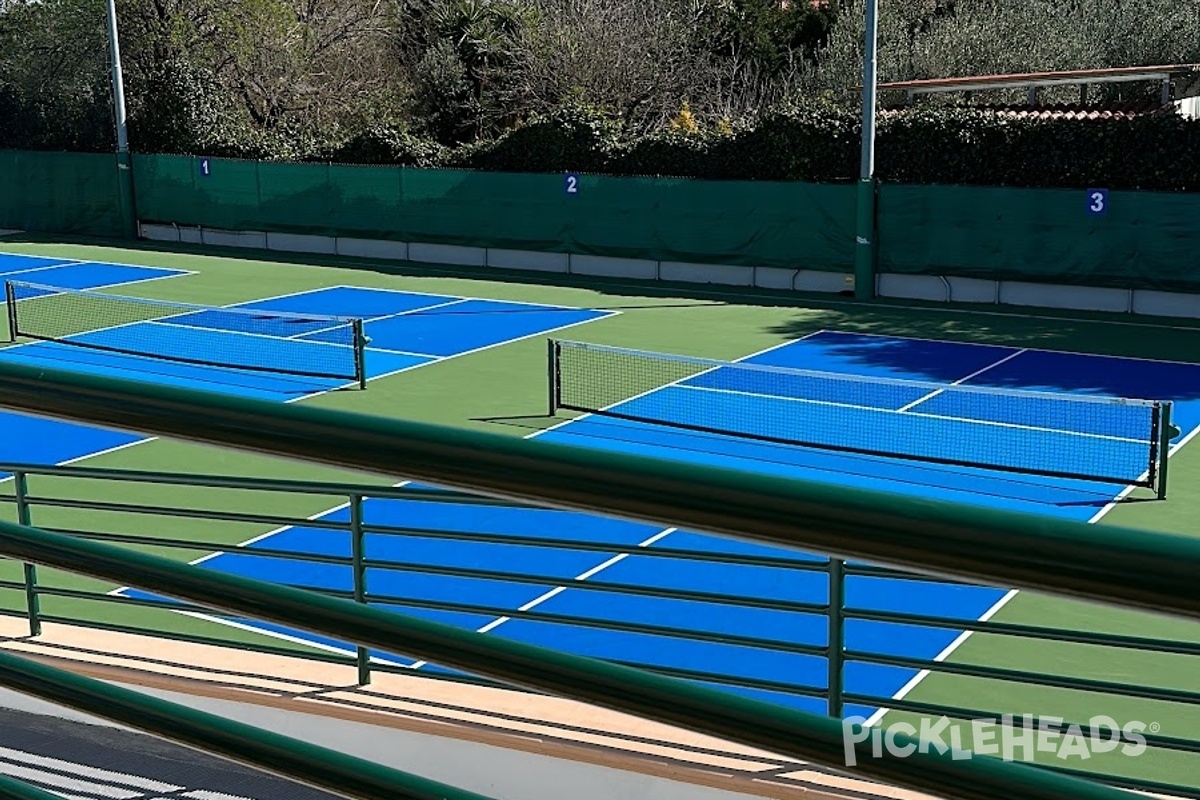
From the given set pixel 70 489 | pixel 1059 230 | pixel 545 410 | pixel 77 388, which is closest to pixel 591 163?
pixel 1059 230

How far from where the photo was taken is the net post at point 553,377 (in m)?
17.7

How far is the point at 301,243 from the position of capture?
33.8 meters

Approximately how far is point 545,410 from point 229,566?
20.5ft

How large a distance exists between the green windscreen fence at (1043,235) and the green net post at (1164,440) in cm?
1046

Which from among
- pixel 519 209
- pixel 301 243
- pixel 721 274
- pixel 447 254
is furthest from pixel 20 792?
pixel 301 243

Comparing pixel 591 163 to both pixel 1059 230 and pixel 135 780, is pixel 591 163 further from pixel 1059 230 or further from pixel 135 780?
pixel 135 780

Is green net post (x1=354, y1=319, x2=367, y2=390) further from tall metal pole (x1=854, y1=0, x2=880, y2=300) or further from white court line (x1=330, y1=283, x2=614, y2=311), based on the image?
tall metal pole (x1=854, y1=0, x2=880, y2=300)

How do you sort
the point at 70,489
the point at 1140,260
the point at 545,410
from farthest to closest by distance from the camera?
the point at 1140,260, the point at 545,410, the point at 70,489

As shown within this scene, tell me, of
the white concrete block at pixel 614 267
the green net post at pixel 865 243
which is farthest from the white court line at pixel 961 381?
the white concrete block at pixel 614 267

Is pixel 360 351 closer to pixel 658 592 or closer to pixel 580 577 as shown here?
pixel 580 577

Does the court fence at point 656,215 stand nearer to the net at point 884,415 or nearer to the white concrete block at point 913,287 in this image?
the white concrete block at point 913,287

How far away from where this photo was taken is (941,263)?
2623 cm

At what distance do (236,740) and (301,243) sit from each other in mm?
33305

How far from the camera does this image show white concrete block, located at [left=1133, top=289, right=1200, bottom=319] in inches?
952
